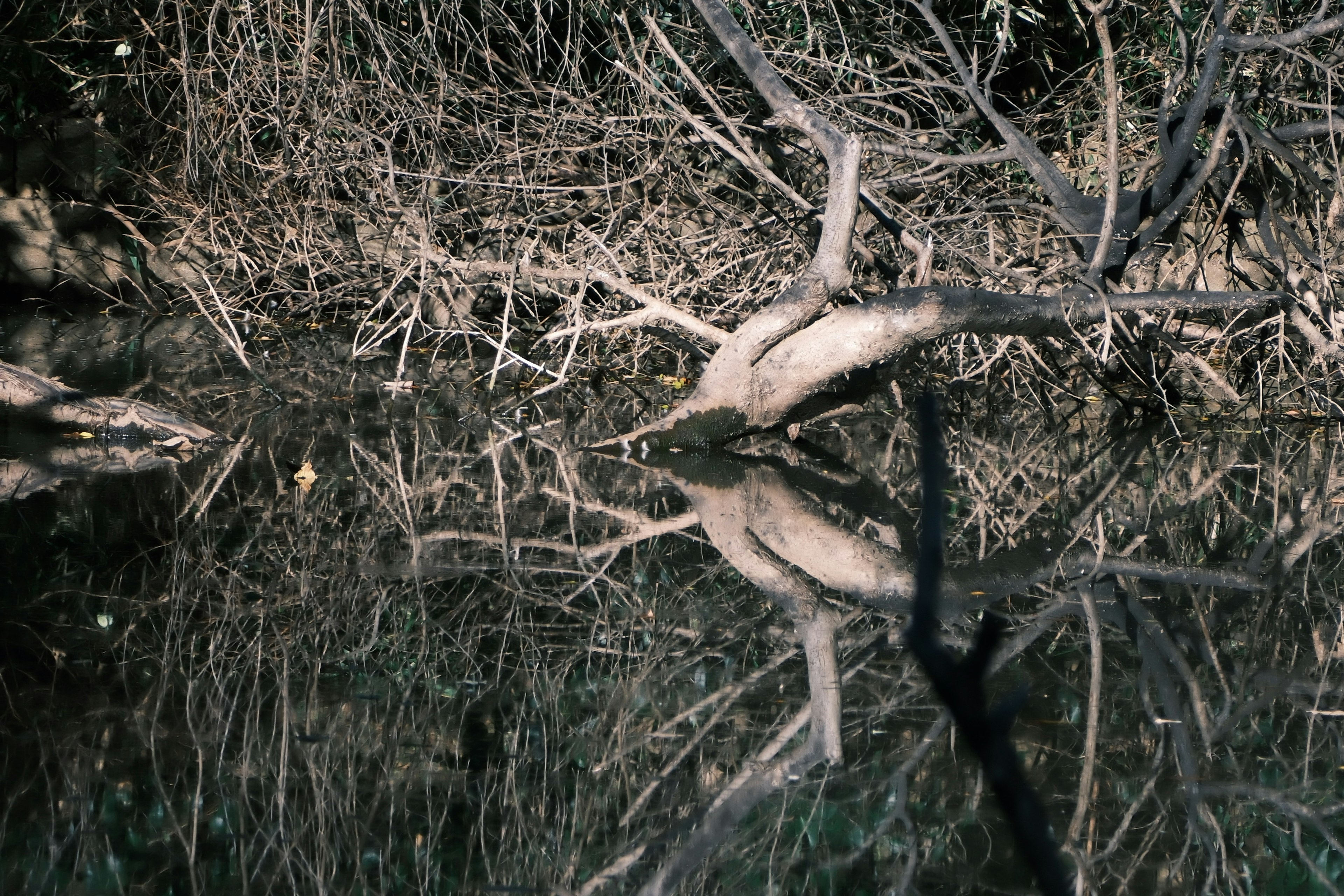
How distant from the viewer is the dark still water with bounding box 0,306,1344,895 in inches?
105

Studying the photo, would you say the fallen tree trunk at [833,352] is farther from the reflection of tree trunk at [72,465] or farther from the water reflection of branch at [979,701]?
the water reflection of branch at [979,701]

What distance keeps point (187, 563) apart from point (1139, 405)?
616cm

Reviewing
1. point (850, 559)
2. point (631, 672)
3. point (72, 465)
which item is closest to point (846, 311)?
point (850, 559)

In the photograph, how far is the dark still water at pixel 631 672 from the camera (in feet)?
8.73

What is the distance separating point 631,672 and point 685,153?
18.6ft

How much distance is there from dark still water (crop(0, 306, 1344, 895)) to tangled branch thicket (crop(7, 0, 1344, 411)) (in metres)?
1.62

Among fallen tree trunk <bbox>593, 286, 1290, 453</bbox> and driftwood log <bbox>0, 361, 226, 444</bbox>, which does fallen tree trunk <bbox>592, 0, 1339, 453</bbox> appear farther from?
driftwood log <bbox>0, 361, 226, 444</bbox>

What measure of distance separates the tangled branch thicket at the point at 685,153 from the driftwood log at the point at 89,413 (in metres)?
1.37

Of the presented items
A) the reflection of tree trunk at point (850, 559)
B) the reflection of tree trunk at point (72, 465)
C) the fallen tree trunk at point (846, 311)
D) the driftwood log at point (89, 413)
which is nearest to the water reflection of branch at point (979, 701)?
the reflection of tree trunk at point (850, 559)

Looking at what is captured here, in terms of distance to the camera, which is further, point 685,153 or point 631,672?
point 685,153

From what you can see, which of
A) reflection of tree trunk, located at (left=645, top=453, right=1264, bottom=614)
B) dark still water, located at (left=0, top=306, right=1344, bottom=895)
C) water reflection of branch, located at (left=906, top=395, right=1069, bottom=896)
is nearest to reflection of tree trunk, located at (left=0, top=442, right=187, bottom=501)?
dark still water, located at (left=0, top=306, right=1344, bottom=895)

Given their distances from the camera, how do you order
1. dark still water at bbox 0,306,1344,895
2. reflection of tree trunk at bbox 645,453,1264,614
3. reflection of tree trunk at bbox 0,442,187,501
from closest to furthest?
1. dark still water at bbox 0,306,1344,895
2. reflection of tree trunk at bbox 645,453,1264,614
3. reflection of tree trunk at bbox 0,442,187,501

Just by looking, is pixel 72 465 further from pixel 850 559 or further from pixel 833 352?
pixel 833 352

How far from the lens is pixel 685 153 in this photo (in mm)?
8742
